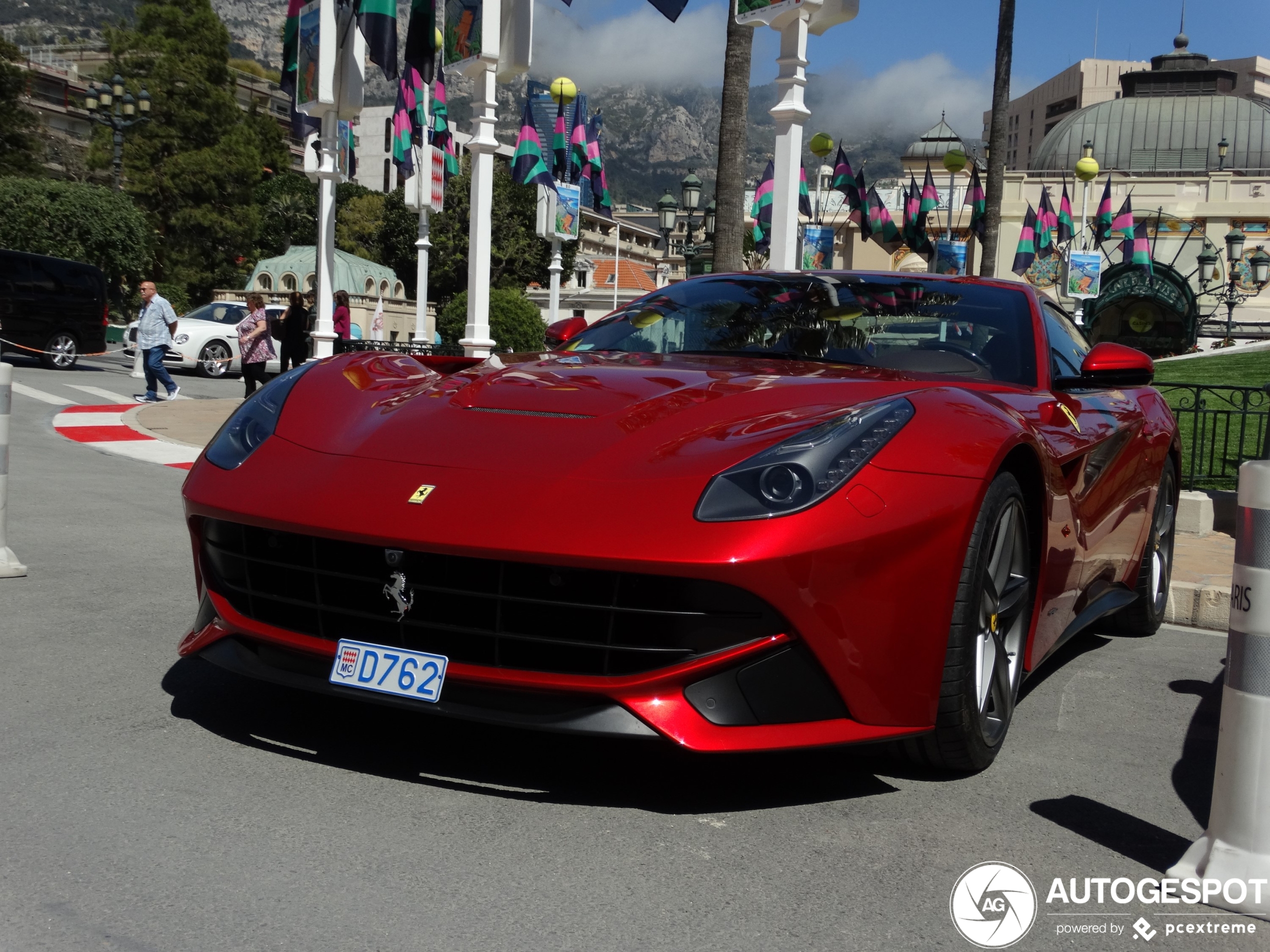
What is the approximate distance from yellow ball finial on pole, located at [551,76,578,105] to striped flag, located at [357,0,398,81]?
32.7 ft

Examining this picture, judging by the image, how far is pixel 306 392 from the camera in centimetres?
373

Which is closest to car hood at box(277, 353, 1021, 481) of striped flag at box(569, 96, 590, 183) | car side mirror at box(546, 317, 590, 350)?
car side mirror at box(546, 317, 590, 350)

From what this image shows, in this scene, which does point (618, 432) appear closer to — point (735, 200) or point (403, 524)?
point (403, 524)

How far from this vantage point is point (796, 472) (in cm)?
296

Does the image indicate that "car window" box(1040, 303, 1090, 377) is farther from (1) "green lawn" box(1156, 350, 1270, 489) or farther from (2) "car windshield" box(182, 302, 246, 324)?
(2) "car windshield" box(182, 302, 246, 324)

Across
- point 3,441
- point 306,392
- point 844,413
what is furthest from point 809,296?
point 3,441

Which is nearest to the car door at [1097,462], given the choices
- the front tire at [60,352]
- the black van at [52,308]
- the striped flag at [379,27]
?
the striped flag at [379,27]

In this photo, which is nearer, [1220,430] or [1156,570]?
[1156,570]

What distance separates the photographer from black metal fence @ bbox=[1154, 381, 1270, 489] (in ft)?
30.8

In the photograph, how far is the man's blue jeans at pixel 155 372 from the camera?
17031 mm

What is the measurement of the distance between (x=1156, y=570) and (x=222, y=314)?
22.1 metres

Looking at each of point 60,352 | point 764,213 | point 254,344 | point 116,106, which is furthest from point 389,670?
point 116,106

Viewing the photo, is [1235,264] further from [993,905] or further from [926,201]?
[993,905]

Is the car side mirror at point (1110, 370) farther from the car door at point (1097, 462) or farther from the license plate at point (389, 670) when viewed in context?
the license plate at point (389, 670)
